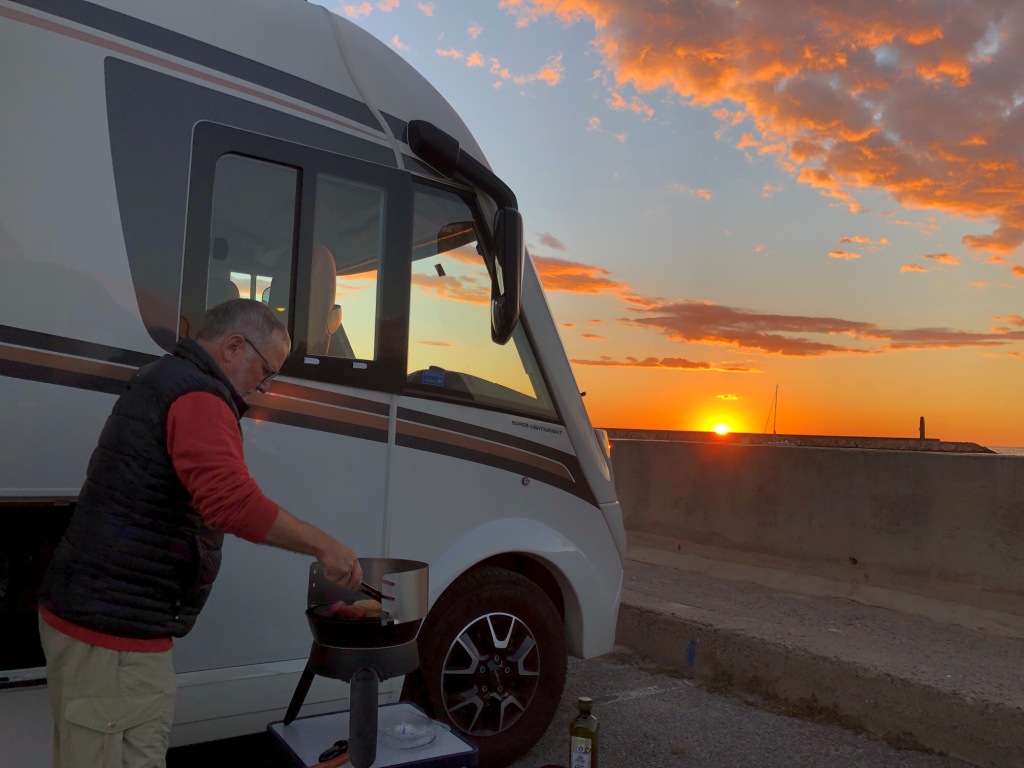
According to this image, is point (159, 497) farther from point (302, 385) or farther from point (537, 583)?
point (537, 583)

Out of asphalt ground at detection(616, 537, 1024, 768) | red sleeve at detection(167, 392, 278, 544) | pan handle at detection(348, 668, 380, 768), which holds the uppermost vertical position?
red sleeve at detection(167, 392, 278, 544)

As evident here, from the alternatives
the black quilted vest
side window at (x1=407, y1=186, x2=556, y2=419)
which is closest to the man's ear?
the black quilted vest

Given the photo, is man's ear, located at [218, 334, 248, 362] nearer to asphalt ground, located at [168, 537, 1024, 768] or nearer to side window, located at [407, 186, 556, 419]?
side window, located at [407, 186, 556, 419]

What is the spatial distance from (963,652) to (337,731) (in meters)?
4.11

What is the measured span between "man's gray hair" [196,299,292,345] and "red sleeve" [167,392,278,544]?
0.25 m

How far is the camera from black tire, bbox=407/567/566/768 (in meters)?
3.71

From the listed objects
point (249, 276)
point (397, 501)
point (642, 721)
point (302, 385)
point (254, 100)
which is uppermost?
point (254, 100)

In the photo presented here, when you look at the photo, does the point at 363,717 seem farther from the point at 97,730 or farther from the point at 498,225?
the point at 498,225

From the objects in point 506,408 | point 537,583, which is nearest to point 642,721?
point 537,583

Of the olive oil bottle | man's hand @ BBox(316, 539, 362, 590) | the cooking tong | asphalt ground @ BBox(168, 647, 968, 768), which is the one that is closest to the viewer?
man's hand @ BBox(316, 539, 362, 590)

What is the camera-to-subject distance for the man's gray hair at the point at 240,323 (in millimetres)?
2455

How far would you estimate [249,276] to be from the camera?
10.9ft

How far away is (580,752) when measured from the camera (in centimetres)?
327

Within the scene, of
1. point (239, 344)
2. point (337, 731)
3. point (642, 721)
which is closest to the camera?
point (239, 344)
